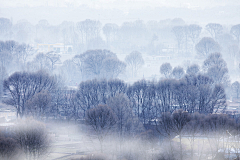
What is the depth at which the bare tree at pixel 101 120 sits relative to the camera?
76.1 feet

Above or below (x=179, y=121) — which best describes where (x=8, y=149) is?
below

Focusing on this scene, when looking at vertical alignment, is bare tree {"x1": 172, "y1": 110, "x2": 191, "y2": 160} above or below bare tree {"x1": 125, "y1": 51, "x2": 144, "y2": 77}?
below

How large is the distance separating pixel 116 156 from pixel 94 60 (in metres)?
23.9

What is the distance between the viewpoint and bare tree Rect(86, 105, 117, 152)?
76.1 feet

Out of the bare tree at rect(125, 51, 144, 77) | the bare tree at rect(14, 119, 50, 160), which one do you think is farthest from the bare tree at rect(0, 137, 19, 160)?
the bare tree at rect(125, 51, 144, 77)

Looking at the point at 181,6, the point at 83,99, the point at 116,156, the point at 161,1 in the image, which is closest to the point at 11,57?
the point at 83,99

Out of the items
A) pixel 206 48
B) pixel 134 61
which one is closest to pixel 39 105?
pixel 134 61

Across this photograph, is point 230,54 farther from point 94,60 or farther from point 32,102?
point 32,102

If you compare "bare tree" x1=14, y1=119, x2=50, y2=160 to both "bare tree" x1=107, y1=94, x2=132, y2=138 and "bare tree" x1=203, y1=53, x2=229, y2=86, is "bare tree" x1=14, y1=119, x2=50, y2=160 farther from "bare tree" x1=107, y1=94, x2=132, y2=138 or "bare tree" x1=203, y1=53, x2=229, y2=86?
"bare tree" x1=203, y1=53, x2=229, y2=86

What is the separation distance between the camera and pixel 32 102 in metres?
27.6

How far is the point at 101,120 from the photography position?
23.4 meters

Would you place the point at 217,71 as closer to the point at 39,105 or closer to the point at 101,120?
the point at 101,120

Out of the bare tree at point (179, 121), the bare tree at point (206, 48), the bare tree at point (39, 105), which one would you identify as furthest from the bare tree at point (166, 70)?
the bare tree at point (179, 121)

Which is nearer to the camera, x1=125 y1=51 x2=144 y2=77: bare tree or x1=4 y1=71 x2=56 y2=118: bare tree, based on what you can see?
x1=4 y1=71 x2=56 y2=118: bare tree
